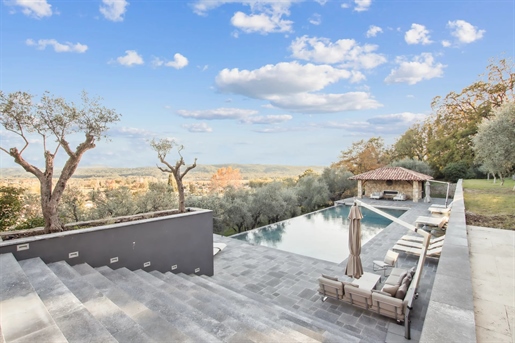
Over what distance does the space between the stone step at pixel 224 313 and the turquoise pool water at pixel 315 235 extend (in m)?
6.36

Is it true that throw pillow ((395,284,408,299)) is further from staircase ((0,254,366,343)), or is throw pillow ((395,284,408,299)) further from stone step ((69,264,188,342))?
stone step ((69,264,188,342))

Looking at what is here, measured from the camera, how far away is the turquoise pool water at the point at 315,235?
419 inches

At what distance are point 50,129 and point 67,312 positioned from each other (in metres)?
4.42

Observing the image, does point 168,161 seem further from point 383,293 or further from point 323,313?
point 383,293

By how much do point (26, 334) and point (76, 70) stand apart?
10.2 m

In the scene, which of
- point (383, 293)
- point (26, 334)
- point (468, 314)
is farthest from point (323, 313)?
point (26, 334)

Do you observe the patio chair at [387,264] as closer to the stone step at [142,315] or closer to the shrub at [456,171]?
the stone step at [142,315]

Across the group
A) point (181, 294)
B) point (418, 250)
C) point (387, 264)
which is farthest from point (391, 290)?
point (181, 294)

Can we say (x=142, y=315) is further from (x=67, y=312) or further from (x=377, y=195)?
(x=377, y=195)

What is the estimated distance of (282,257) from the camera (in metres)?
8.94

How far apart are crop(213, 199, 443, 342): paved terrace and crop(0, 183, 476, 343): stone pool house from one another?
1.2 inches

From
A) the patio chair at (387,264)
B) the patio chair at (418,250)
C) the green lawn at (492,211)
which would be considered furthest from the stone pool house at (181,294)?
the green lawn at (492,211)

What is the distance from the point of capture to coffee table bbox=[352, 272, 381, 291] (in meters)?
5.79

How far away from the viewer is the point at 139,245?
6039 millimetres
